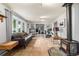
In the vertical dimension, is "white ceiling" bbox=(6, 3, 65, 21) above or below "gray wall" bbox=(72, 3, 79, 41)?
above

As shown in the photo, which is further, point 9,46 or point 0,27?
point 0,27

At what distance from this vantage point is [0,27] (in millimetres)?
4977

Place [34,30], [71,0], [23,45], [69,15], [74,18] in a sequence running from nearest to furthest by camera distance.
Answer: [71,0]
[69,15]
[74,18]
[23,45]
[34,30]

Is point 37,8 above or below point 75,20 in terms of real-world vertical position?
above

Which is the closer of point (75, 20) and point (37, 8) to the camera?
point (75, 20)

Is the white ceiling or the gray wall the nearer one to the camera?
the gray wall

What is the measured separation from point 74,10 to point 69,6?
53cm

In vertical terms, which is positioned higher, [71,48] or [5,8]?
[5,8]

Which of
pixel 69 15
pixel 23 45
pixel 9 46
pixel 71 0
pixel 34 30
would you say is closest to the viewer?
pixel 71 0

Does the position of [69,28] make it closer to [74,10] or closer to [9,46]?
[74,10]

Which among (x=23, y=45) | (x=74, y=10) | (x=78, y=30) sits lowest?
(x=23, y=45)

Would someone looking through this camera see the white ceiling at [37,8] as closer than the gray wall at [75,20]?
No

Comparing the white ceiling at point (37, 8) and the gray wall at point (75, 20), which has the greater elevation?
the white ceiling at point (37, 8)

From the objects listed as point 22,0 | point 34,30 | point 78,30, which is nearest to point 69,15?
point 78,30
